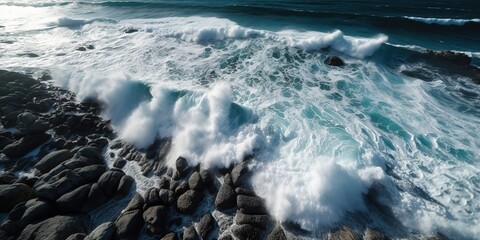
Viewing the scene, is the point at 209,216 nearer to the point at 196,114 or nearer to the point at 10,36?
the point at 196,114

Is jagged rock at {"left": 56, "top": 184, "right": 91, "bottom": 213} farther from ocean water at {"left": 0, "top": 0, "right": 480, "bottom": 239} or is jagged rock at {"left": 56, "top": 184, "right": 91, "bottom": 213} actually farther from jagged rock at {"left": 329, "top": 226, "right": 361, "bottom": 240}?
jagged rock at {"left": 329, "top": 226, "right": 361, "bottom": 240}

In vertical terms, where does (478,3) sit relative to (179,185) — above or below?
above

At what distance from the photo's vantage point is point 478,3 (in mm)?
21328

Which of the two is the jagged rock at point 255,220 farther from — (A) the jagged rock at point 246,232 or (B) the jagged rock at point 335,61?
(B) the jagged rock at point 335,61

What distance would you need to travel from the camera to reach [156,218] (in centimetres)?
521

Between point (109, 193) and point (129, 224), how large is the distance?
51.2 inches

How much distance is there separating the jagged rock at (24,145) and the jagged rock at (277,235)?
772 centimetres

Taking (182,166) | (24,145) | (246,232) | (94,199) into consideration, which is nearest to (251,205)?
(246,232)

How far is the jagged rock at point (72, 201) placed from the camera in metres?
5.55

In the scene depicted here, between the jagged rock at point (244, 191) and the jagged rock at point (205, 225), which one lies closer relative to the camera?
the jagged rock at point (205, 225)

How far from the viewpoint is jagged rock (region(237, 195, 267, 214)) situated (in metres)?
5.41

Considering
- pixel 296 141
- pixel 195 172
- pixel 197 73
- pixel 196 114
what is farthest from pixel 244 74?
pixel 195 172

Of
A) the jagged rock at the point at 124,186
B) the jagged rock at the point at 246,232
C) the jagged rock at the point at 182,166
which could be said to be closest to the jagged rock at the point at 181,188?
the jagged rock at the point at 182,166

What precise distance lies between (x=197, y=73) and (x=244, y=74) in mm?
2232
